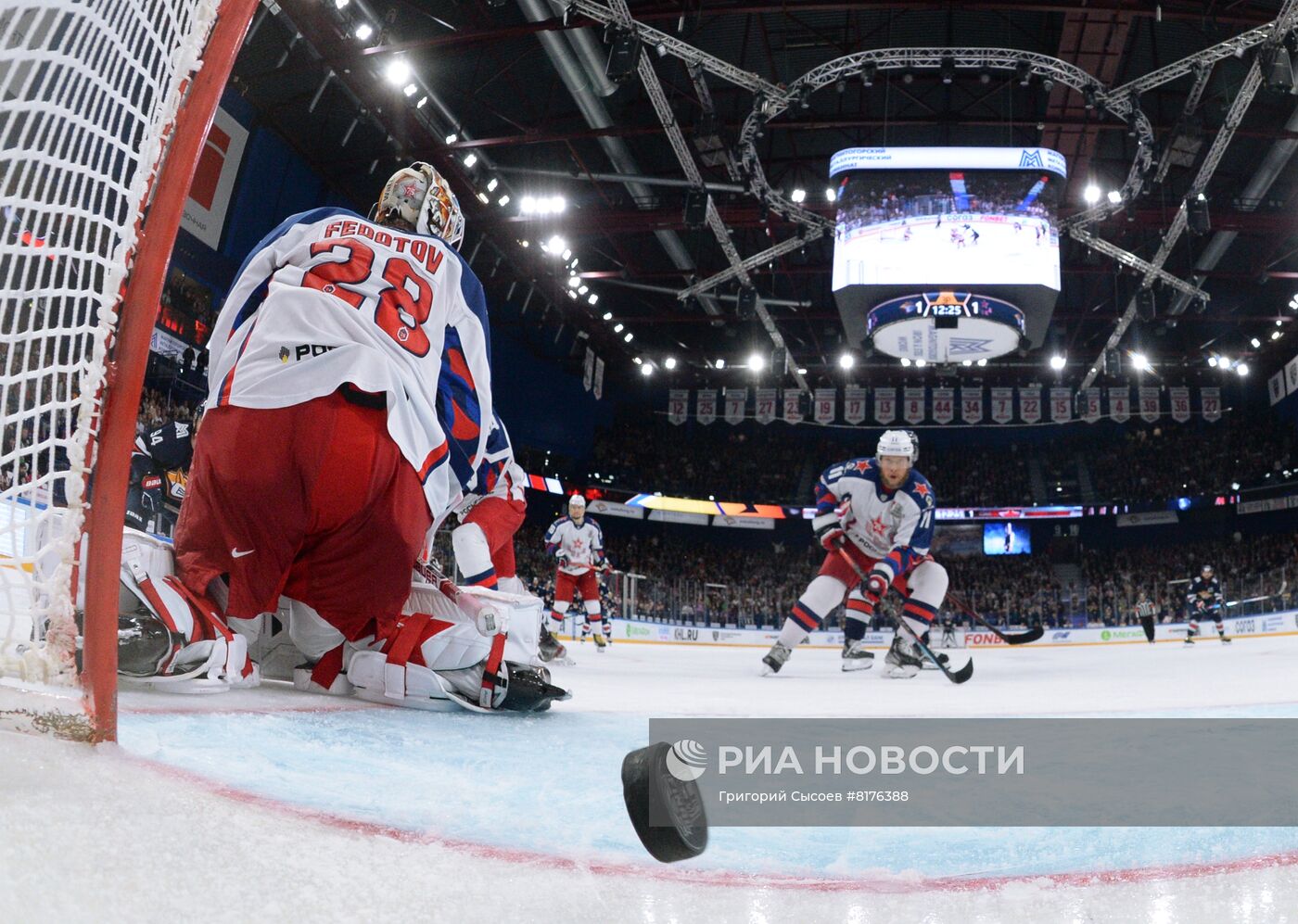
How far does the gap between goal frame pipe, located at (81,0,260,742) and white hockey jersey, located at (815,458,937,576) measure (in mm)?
4872

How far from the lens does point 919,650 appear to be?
6.06m

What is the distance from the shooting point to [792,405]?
2256 cm

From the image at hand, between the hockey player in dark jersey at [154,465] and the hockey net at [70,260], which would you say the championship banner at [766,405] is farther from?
the hockey net at [70,260]

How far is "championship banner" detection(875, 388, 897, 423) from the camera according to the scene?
23625mm

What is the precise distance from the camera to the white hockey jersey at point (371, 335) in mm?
1910

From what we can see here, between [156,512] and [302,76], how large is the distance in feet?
26.7

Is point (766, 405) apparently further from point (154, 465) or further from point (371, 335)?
point (371, 335)

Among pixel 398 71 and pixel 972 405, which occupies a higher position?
pixel 398 71

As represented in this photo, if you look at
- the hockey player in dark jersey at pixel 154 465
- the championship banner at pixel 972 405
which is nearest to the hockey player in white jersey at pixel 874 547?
the hockey player in dark jersey at pixel 154 465

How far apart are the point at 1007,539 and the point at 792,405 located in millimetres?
7549

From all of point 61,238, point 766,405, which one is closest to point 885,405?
point 766,405

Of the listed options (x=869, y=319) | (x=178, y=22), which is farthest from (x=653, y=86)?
(x=178, y=22)

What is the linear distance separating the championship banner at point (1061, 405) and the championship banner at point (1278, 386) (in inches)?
167

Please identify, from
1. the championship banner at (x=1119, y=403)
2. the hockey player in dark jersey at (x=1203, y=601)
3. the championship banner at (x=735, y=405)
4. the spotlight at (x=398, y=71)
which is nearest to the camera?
the spotlight at (x=398, y=71)
